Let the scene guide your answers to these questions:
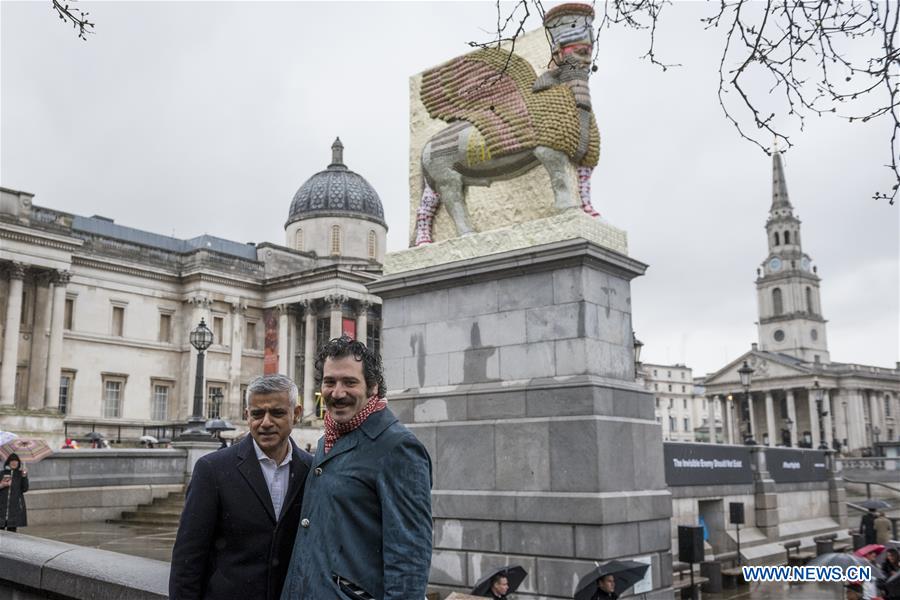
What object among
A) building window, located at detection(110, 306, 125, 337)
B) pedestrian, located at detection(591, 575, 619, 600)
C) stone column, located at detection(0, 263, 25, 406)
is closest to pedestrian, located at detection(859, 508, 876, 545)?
pedestrian, located at detection(591, 575, 619, 600)

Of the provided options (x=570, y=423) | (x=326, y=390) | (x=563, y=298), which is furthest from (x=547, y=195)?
(x=326, y=390)

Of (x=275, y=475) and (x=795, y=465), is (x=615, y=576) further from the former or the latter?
(x=795, y=465)

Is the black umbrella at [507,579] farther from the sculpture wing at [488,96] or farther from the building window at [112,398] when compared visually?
the building window at [112,398]

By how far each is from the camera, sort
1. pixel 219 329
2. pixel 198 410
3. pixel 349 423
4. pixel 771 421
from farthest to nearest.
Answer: pixel 771 421, pixel 219 329, pixel 198 410, pixel 349 423

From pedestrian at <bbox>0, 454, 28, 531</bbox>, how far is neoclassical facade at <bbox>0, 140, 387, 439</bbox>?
32252 mm

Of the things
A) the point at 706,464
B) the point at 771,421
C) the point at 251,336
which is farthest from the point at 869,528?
the point at 771,421

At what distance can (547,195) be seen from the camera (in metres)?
10.7

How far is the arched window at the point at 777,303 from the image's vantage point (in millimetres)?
123300

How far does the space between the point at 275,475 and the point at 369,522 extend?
0.88 metres

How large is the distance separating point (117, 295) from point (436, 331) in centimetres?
4993

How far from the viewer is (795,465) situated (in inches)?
833

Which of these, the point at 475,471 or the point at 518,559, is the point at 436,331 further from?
the point at 518,559

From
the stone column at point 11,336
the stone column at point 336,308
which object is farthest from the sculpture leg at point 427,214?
the stone column at point 336,308

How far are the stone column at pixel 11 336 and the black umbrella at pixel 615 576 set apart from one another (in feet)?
153
